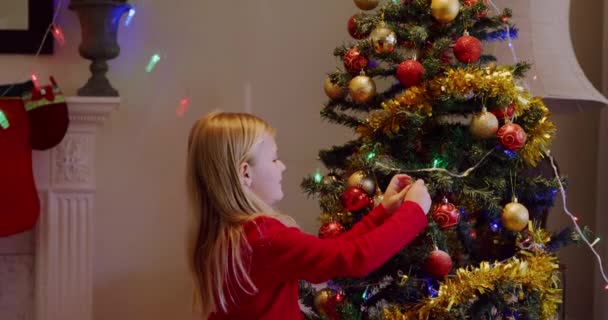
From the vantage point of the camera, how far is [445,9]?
188cm

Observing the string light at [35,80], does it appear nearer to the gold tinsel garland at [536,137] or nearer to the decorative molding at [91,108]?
Answer: the decorative molding at [91,108]

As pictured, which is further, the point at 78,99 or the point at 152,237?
the point at 152,237

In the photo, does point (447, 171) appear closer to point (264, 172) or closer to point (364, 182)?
point (364, 182)

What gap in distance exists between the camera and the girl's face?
1703mm

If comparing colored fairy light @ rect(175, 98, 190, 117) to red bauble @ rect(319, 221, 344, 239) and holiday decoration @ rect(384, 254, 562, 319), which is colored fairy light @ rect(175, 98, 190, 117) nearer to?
red bauble @ rect(319, 221, 344, 239)

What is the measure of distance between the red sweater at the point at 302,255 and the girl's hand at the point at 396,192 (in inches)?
2.9

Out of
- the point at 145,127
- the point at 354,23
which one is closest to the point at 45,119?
the point at 145,127

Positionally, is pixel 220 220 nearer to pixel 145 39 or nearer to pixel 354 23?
pixel 354 23

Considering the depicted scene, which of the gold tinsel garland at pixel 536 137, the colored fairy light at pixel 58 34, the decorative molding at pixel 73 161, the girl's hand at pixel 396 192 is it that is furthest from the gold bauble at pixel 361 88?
the colored fairy light at pixel 58 34

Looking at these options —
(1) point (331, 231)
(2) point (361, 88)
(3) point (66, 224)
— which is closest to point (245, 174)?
(1) point (331, 231)

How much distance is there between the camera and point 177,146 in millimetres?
2850

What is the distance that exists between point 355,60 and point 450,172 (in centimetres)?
37

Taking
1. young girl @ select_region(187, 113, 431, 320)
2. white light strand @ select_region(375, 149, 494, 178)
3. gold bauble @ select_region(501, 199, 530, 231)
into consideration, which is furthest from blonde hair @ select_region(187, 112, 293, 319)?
gold bauble @ select_region(501, 199, 530, 231)

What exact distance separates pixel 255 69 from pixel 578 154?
1114 millimetres
